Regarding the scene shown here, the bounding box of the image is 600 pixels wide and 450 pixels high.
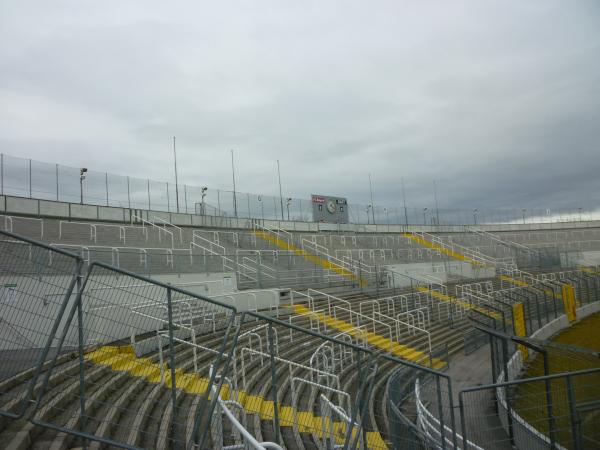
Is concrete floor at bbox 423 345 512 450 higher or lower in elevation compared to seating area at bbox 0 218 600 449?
lower

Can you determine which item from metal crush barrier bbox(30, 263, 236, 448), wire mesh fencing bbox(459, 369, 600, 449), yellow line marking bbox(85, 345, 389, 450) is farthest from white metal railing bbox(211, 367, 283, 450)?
wire mesh fencing bbox(459, 369, 600, 449)

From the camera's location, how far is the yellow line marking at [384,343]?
504 inches

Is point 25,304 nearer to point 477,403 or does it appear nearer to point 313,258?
point 477,403

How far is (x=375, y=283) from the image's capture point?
68.0ft

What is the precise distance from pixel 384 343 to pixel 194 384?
8634 millimetres

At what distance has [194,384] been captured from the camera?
5750 millimetres

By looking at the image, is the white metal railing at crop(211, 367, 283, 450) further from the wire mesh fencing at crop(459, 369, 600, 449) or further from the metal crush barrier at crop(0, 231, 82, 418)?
the wire mesh fencing at crop(459, 369, 600, 449)

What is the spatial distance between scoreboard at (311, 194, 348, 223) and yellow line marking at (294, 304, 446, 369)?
23902mm

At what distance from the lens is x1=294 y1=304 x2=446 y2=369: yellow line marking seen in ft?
42.0

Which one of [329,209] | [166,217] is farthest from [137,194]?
[329,209]

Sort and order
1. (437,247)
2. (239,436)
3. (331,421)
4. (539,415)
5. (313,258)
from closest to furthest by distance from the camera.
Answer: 1. (239,436)
2. (331,421)
3. (539,415)
4. (313,258)
5. (437,247)

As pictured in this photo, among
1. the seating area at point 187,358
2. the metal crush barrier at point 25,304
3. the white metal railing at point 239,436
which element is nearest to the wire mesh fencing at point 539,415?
the seating area at point 187,358

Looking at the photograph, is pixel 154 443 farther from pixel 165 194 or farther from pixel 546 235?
pixel 546 235

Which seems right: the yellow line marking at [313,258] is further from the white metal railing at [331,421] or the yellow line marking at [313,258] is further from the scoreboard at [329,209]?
the white metal railing at [331,421]
